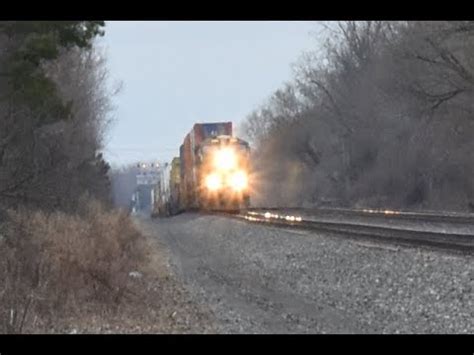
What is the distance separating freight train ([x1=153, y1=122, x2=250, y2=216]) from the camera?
49156mm

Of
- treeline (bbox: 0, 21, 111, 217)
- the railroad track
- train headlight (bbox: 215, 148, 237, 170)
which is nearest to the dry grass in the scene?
treeline (bbox: 0, 21, 111, 217)

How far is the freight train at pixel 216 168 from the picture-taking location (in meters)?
49.2

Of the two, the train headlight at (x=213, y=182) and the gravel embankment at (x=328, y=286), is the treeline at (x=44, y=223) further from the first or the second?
the train headlight at (x=213, y=182)

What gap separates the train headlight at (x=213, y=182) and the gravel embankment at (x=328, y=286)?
19.1 metres

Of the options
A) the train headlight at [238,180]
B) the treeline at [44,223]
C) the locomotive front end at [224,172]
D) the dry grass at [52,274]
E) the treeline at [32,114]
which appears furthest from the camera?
the train headlight at [238,180]

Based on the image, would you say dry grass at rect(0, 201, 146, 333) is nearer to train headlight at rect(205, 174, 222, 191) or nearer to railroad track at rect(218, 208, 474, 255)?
railroad track at rect(218, 208, 474, 255)

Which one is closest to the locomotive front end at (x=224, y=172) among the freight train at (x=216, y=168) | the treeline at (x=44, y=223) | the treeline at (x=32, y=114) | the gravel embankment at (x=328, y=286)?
the freight train at (x=216, y=168)

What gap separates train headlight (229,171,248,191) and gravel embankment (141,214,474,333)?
19974 mm

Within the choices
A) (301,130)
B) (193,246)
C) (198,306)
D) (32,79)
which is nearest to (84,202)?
(193,246)

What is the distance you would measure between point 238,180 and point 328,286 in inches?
1224

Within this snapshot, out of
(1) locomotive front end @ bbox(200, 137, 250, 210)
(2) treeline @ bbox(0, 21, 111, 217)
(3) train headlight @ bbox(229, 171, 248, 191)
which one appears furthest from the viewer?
(3) train headlight @ bbox(229, 171, 248, 191)

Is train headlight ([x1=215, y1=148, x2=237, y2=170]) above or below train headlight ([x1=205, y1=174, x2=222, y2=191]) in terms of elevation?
above

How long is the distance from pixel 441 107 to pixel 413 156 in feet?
24.6

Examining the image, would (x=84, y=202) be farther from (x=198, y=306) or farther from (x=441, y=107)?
(x=441, y=107)
